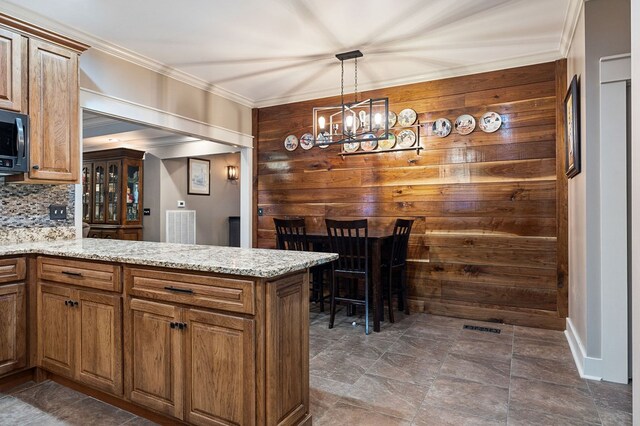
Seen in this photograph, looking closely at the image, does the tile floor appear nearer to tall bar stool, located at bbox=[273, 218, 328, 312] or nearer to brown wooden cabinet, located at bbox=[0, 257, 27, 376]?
brown wooden cabinet, located at bbox=[0, 257, 27, 376]

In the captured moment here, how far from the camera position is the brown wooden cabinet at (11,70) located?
2.44 metres

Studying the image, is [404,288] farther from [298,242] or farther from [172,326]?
[172,326]

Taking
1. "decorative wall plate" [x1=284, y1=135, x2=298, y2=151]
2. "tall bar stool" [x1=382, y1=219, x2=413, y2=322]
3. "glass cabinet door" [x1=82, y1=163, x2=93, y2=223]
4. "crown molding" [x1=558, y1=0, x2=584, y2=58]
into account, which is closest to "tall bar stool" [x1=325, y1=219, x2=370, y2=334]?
"tall bar stool" [x1=382, y1=219, x2=413, y2=322]

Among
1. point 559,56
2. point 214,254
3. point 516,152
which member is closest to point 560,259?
point 516,152

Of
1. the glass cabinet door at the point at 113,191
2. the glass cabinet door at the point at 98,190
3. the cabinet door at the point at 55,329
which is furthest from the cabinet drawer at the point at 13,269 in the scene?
the glass cabinet door at the point at 98,190

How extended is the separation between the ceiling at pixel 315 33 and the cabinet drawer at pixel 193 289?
2.01 m

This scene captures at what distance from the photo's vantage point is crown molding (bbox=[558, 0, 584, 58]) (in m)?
2.69

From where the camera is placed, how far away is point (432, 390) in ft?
7.61

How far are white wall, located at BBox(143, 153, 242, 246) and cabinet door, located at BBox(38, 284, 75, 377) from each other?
4266mm

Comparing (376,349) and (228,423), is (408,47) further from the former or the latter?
(228,423)

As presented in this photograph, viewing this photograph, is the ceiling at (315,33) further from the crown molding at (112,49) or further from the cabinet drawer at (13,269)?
the cabinet drawer at (13,269)

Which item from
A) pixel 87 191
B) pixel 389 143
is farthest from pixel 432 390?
pixel 87 191

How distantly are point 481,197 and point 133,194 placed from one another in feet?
18.3

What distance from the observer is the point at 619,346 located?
2383 millimetres
